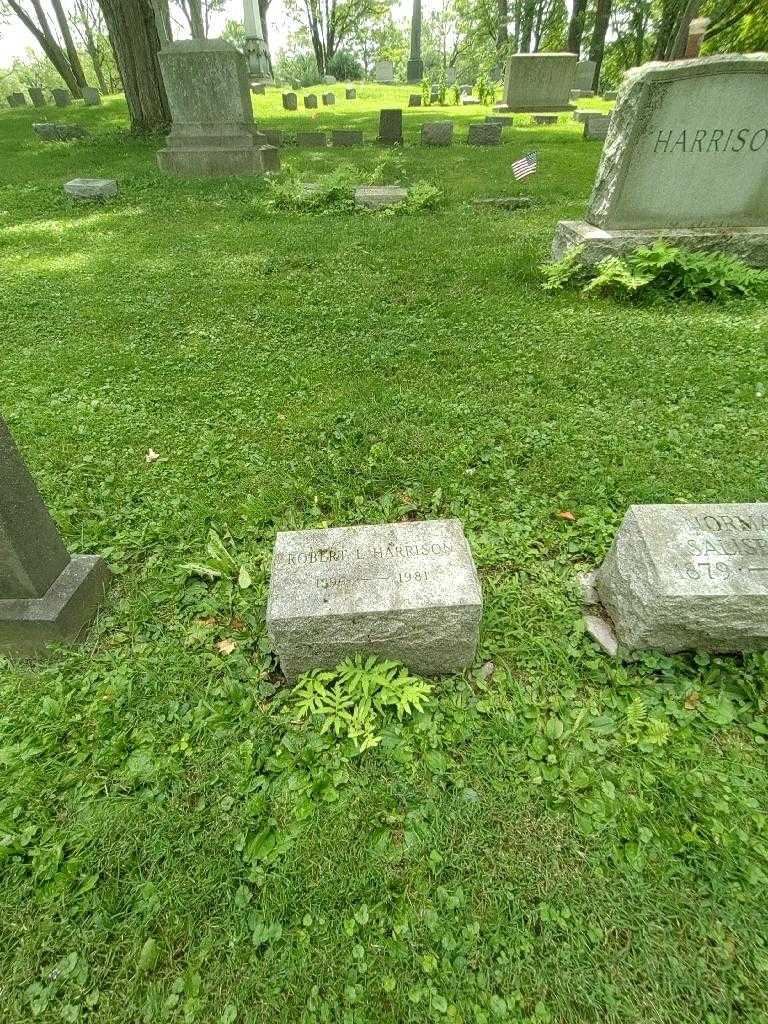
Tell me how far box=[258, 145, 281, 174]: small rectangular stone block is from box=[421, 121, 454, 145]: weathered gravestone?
4.72 meters

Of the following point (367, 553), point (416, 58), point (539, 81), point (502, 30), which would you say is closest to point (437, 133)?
point (539, 81)

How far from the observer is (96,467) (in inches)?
167

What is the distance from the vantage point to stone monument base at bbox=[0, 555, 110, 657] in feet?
9.29

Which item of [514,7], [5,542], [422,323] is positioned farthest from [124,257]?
[514,7]

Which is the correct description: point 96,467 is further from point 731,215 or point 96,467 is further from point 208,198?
point 208,198

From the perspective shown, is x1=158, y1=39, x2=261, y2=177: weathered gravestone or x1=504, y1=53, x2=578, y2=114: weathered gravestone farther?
x1=504, y1=53, x2=578, y2=114: weathered gravestone

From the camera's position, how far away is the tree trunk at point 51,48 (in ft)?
83.2

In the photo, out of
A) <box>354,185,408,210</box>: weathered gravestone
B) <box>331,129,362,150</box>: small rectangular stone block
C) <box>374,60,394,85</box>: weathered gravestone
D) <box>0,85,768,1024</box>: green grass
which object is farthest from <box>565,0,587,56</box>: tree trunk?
<box>0,85,768,1024</box>: green grass

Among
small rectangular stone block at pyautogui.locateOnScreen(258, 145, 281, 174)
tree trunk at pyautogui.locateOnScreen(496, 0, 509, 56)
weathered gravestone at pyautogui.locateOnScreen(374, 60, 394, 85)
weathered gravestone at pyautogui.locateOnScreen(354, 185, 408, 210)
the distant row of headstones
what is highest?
tree trunk at pyautogui.locateOnScreen(496, 0, 509, 56)

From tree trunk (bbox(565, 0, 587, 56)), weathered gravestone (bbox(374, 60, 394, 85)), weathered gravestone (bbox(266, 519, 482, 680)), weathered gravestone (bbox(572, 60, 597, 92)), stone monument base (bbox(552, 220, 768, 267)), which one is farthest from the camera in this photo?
weathered gravestone (bbox(374, 60, 394, 85))

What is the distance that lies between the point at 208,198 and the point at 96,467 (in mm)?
9214

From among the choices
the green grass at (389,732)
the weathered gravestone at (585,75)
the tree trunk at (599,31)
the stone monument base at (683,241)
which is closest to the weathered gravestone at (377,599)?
the green grass at (389,732)

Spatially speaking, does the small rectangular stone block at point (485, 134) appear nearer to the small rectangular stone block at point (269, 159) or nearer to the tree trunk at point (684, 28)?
the small rectangular stone block at point (269, 159)

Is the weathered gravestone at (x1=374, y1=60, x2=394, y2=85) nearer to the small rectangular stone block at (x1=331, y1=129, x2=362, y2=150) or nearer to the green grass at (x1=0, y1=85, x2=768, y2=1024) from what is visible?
the small rectangular stone block at (x1=331, y1=129, x2=362, y2=150)
